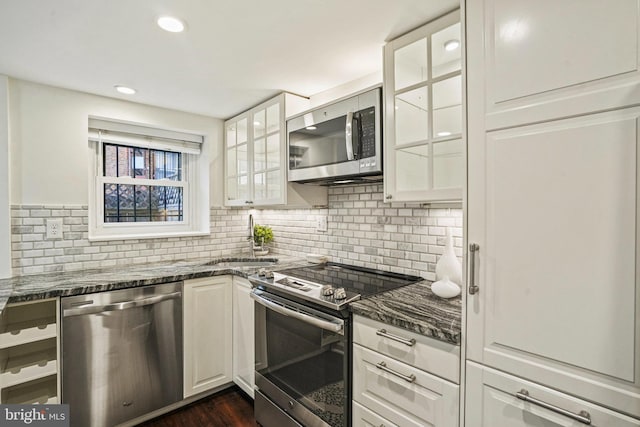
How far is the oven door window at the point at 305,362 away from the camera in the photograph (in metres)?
1.54

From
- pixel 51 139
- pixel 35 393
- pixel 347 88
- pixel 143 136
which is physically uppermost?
pixel 347 88

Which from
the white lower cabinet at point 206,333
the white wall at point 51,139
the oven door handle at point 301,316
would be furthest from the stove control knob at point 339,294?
the white wall at point 51,139

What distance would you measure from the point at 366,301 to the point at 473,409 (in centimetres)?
58

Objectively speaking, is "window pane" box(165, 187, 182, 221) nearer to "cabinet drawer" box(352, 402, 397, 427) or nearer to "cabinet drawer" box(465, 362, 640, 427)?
"cabinet drawer" box(352, 402, 397, 427)

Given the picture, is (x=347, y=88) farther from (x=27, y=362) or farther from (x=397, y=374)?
(x=27, y=362)

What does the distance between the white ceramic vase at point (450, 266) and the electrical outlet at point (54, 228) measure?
103 inches

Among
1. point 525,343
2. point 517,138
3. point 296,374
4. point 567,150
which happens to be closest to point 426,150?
point 517,138

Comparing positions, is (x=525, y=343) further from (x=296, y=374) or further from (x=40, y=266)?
(x=40, y=266)

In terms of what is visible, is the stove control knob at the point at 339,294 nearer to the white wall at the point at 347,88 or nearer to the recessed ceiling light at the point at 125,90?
the white wall at the point at 347,88

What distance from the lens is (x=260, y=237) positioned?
3.11 m

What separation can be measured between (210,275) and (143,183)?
1.16 metres

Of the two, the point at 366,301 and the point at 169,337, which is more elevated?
the point at 366,301

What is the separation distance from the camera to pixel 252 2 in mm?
1380

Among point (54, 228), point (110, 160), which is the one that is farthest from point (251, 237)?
point (54, 228)
